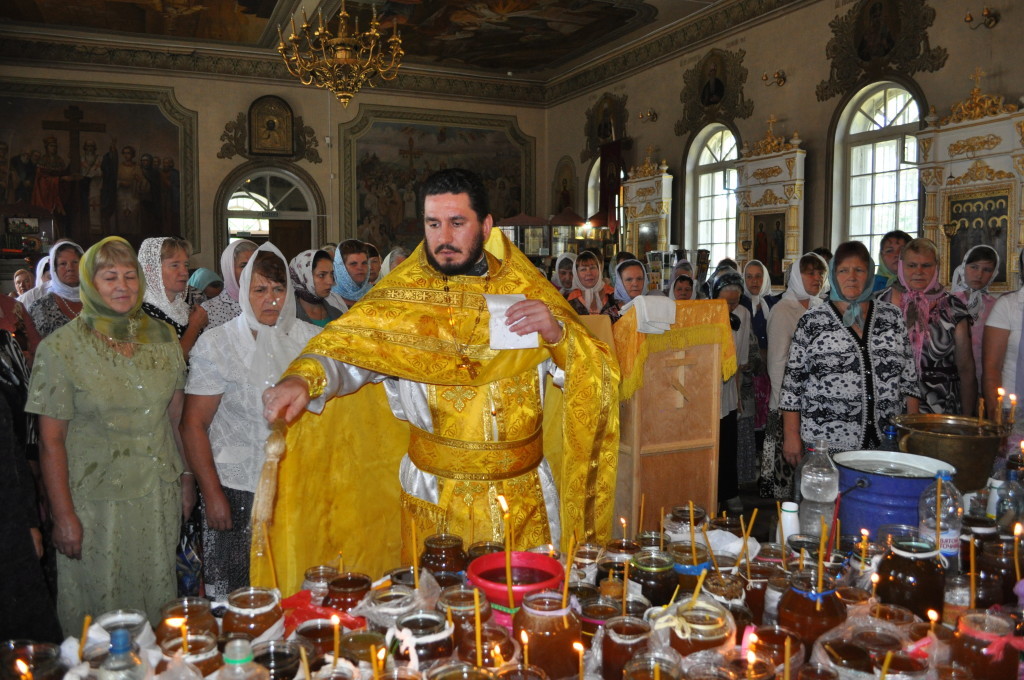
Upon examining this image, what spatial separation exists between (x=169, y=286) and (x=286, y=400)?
2721mm

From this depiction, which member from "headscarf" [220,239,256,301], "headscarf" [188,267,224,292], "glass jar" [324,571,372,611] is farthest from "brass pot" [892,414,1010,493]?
"headscarf" [188,267,224,292]

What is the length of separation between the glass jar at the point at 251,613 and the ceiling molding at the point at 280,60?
1150 cm

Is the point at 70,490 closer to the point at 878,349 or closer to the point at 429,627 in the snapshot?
the point at 429,627

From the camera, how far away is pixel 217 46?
1466cm

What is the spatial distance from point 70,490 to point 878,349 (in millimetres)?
3368

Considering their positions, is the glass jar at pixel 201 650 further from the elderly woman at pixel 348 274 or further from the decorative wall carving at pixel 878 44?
the decorative wall carving at pixel 878 44

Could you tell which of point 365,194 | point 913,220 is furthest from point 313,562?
point 365,194

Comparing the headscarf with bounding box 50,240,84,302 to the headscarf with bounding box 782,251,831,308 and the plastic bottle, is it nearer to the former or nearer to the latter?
the plastic bottle

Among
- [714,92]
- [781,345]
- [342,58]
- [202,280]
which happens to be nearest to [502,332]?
[781,345]

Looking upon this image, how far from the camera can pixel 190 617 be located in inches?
62.2

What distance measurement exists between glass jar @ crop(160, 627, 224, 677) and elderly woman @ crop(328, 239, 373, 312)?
407cm

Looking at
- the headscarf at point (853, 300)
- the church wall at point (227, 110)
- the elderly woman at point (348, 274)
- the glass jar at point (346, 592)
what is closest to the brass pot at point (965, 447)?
the headscarf at point (853, 300)

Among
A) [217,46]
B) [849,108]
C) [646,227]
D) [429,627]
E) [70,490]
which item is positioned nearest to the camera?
[429,627]

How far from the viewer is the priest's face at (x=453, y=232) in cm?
247
